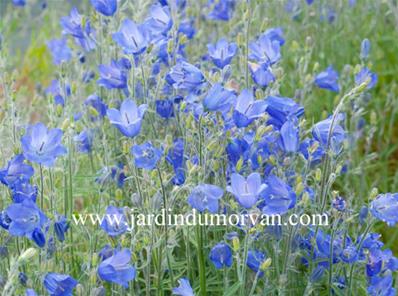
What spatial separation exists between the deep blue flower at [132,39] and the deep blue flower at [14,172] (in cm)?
55

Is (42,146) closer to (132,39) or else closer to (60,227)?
(60,227)

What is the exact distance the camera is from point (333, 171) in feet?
7.62

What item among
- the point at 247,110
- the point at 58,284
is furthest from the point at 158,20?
the point at 58,284

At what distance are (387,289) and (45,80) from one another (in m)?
3.27

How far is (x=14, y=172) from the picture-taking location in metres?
2.18

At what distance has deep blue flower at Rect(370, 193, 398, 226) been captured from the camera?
2229 mm

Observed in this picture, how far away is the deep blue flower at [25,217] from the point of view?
2.05 meters

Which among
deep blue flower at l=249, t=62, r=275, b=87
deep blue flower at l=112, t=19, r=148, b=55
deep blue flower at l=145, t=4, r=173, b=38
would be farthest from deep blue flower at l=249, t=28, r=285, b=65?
deep blue flower at l=112, t=19, r=148, b=55

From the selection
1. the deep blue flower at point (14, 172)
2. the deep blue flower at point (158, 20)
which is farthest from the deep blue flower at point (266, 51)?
the deep blue flower at point (14, 172)

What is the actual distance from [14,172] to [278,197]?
0.73 m

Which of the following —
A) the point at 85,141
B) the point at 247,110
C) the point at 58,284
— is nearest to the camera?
the point at 58,284

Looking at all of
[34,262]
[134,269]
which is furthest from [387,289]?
[34,262]

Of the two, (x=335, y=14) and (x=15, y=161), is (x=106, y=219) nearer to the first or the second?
(x=15, y=161)

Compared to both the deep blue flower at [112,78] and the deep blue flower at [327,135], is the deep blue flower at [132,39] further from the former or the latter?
the deep blue flower at [327,135]
